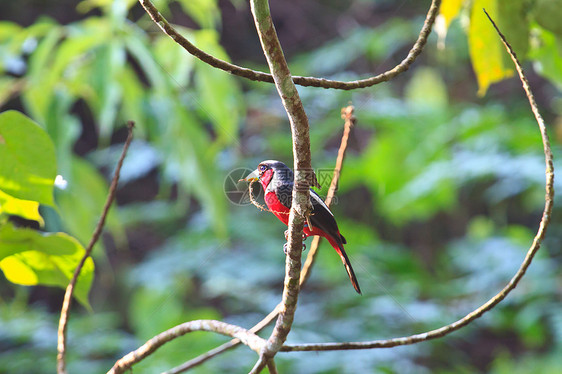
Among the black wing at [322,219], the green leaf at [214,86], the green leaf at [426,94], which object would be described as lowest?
the black wing at [322,219]

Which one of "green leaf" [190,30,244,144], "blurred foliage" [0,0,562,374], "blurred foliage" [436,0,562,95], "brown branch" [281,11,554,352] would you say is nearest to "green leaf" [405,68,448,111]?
"blurred foliage" [0,0,562,374]

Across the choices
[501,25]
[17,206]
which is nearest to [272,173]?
[17,206]

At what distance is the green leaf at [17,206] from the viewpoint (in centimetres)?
58

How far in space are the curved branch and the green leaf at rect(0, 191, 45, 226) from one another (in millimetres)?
205

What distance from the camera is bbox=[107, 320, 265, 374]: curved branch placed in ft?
1.54

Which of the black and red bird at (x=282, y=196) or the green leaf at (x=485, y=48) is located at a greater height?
the green leaf at (x=485, y=48)

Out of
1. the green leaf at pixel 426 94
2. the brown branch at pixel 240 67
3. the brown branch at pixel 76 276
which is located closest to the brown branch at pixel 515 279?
the brown branch at pixel 240 67

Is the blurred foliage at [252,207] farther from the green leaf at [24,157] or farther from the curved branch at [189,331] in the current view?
the curved branch at [189,331]

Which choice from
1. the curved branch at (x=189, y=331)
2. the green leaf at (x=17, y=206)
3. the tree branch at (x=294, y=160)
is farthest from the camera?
the green leaf at (x=17, y=206)

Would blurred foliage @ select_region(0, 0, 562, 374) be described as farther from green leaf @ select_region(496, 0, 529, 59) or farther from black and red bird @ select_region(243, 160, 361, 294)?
black and red bird @ select_region(243, 160, 361, 294)

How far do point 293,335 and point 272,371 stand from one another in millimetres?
1432

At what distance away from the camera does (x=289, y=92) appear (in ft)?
1.16

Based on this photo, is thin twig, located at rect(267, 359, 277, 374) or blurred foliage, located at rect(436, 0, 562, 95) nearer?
thin twig, located at rect(267, 359, 277, 374)

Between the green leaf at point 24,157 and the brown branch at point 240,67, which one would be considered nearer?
the brown branch at point 240,67
